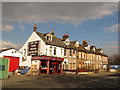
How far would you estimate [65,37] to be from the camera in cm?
3894

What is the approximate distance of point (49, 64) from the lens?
30.5 metres

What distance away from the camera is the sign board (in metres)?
30.8

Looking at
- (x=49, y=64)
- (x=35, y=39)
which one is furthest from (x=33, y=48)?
(x=49, y=64)

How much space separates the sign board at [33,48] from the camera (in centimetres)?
3080

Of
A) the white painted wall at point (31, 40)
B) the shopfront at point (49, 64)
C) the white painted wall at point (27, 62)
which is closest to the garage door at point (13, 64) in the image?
the white painted wall at point (27, 62)

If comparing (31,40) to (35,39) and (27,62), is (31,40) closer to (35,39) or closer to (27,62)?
(35,39)

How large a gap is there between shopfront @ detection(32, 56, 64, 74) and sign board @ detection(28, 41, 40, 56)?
3541 mm

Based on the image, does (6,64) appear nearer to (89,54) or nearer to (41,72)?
(41,72)

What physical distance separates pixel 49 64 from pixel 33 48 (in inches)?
207

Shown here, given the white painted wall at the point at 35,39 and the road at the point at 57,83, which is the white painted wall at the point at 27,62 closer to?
the white painted wall at the point at 35,39

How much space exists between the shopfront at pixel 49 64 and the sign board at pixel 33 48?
3541mm

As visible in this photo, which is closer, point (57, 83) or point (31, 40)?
point (57, 83)

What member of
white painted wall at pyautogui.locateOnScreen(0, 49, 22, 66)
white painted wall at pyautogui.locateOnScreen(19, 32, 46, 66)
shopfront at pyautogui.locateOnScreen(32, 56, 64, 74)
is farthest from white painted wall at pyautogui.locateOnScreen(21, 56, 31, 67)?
shopfront at pyautogui.locateOnScreen(32, 56, 64, 74)

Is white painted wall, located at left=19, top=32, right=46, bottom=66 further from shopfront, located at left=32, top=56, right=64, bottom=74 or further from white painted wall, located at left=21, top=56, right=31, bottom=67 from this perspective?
shopfront, located at left=32, top=56, right=64, bottom=74
